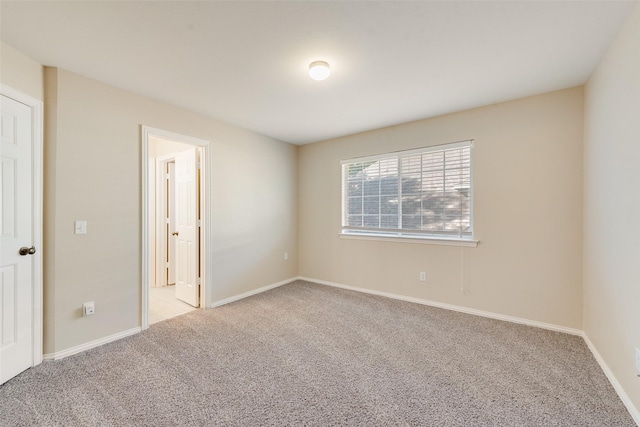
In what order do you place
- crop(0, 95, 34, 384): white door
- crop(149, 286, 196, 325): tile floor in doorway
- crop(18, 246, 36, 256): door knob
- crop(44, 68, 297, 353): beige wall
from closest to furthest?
crop(0, 95, 34, 384): white door, crop(18, 246, 36, 256): door knob, crop(44, 68, 297, 353): beige wall, crop(149, 286, 196, 325): tile floor in doorway

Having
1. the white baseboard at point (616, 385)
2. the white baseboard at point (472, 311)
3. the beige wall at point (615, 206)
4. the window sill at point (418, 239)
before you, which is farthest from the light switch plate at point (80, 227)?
the white baseboard at point (616, 385)

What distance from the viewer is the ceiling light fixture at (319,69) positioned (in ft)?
7.10

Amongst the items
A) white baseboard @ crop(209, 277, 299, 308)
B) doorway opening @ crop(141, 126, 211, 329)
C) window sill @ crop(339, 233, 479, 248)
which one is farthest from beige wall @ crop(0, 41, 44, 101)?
window sill @ crop(339, 233, 479, 248)

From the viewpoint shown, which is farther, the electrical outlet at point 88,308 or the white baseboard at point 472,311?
the white baseboard at point 472,311

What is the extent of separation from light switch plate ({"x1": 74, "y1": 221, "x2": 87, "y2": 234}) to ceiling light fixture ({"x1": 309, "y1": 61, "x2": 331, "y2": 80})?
2.37 metres

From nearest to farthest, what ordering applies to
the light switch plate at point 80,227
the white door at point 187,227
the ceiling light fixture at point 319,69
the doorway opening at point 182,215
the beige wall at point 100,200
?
the ceiling light fixture at point 319,69
the beige wall at point 100,200
the light switch plate at point 80,227
the doorway opening at point 182,215
the white door at point 187,227

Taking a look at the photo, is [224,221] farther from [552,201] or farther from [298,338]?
[552,201]

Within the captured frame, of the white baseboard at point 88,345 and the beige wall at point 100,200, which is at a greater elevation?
the beige wall at point 100,200

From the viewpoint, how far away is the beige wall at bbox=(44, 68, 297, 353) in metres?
2.27

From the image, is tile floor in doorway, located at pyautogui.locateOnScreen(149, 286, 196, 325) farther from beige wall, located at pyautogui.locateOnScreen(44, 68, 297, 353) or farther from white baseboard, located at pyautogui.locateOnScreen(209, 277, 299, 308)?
beige wall, located at pyautogui.locateOnScreen(44, 68, 297, 353)

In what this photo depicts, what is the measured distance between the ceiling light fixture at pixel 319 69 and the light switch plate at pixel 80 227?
2.37 m

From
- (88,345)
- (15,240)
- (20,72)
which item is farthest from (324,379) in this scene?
(20,72)

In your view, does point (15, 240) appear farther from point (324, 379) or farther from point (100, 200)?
point (324, 379)

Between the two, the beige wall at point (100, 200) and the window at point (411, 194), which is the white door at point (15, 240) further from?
the window at point (411, 194)
